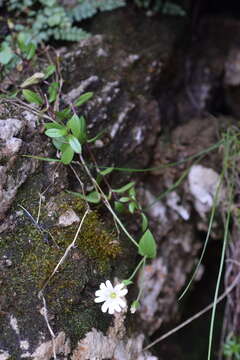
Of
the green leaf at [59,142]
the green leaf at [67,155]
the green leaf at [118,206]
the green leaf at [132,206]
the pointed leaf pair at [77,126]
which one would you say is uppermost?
the pointed leaf pair at [77,126]

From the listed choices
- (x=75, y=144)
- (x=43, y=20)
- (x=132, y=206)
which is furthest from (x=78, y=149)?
(x=43, y=20)

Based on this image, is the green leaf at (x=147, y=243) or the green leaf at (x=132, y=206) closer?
the green leaf at (x=147, y=243)

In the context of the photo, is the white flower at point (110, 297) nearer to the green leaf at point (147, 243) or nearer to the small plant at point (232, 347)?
the green leaf at point (147, 243)

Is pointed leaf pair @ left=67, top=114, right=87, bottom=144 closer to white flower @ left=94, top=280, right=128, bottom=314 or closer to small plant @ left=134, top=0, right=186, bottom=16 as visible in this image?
white flower @ left=94, top=280, right=128, bottom=314

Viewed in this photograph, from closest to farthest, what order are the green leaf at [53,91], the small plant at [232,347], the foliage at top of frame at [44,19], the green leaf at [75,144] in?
the green leaf at [75,144] → the green leaf at [53,91] → the foliage at top of frame at [44,19] → the small plant at [232,347]

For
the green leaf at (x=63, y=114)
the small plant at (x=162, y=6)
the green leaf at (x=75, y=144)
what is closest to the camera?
the green leaf at (x=75, y=144)

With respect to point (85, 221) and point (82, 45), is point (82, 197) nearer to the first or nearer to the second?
point (85, 221)

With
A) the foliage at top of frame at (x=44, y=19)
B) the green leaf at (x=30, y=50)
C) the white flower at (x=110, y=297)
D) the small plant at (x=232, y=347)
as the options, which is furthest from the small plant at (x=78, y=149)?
the small plant at (x=232, y=347)

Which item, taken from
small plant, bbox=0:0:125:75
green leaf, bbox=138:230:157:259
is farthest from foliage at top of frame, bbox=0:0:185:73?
green leaf, bbox=138:230:157:259
